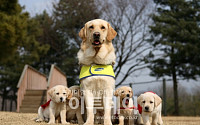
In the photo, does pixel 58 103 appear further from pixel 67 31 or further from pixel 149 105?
pixel 67 31

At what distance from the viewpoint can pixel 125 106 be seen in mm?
4262

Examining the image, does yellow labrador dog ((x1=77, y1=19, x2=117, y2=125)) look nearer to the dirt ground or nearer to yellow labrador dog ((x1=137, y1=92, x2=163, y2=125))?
yellow labrador dog ((x1=137, y1=92, x2=163, y2=125))

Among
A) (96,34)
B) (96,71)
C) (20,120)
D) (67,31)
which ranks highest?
(67,31)

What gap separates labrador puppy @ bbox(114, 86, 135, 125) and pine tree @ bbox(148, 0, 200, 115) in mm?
9179

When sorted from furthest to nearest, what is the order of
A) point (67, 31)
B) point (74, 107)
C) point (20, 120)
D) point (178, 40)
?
point (67, 31) < point (178, 40) < point (20, 120) < point (74, 107)

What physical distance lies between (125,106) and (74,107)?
0.93m

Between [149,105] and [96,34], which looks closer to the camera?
[96,34]

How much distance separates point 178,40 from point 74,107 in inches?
443

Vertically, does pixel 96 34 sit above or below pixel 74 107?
above

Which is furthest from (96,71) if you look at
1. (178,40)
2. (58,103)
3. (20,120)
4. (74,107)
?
(178,40)

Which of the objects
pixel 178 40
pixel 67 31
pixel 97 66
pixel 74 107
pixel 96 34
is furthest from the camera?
pixel 67 31

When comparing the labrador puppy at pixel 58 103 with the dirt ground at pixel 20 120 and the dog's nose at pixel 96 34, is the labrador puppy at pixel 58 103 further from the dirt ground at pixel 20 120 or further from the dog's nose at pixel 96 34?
the dog's nose at pixel 96 34

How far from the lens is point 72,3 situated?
50.1ft

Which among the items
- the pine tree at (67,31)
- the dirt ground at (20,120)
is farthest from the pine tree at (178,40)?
the dirt ground at (20,120)
